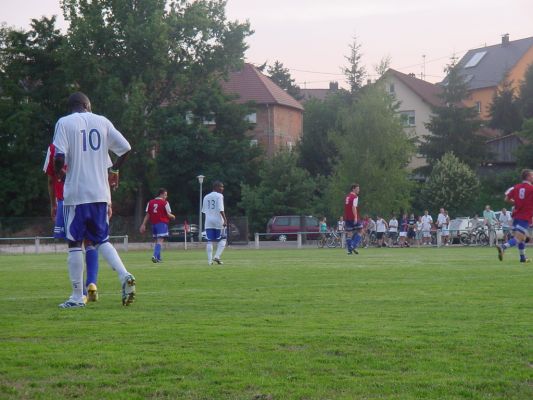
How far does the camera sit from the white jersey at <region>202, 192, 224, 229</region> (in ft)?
78.6

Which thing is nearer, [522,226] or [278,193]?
[522,226]

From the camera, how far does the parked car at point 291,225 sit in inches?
2328

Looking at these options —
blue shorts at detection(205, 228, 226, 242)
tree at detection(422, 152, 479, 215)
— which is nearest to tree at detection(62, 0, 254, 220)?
tree at detection(422, 152, 479, 215)

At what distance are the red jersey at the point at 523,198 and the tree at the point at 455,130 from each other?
53.8 m

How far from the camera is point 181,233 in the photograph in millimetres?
58531

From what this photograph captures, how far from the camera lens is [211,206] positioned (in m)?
24.0

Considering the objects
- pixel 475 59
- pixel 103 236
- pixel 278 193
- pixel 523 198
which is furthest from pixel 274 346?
pixel 475 59

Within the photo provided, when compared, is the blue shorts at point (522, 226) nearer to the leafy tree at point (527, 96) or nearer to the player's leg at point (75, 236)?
the player's leg at point (75, 236)

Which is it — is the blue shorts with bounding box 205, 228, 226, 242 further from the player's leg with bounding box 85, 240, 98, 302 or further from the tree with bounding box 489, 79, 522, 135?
the tree with bounding box 489, 79, 522, 135

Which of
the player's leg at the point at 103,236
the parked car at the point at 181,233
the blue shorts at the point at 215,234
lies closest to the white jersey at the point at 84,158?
the player's leg at the point at 103,236

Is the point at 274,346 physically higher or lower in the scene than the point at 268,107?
lower

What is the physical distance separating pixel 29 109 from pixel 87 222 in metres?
54.1

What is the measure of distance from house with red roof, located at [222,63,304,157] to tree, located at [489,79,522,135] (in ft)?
54.8

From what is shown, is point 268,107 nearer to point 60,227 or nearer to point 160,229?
point 160,229
